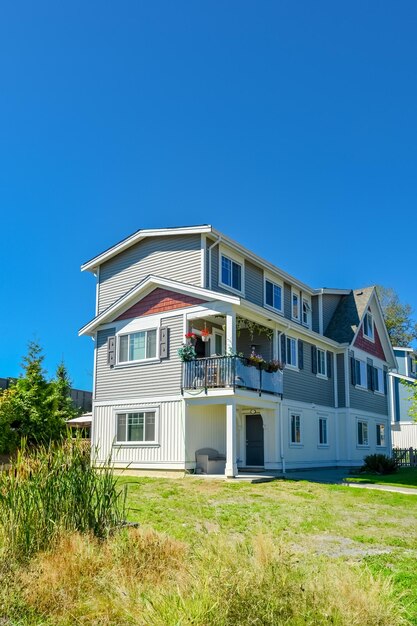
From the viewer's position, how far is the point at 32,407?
79.8 feet

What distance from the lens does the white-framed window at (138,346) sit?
67.3 feet

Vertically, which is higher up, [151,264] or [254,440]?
[151,264]

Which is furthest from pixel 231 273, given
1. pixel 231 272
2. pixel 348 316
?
pixel 348 316

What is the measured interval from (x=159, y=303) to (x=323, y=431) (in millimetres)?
10014

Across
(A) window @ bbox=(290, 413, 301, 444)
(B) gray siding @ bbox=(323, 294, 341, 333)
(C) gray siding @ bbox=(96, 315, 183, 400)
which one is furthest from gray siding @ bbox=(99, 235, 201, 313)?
(B) gray siding @ bbox=(323, 294, 341, 333)

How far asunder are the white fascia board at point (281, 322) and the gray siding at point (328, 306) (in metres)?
2.15

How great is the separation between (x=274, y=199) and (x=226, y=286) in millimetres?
3689

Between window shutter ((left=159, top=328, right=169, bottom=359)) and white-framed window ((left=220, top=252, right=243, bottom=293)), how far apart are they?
2890 millimetres

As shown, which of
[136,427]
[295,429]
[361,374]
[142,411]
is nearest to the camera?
[142,411]

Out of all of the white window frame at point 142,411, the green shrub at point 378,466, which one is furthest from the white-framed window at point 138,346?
the green shrub at point 378,466

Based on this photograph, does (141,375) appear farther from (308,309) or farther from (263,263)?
(308,309)

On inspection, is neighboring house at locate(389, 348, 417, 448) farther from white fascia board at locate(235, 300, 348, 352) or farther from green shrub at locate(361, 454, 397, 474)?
green shrub at locate(361, 454, 397, 474)

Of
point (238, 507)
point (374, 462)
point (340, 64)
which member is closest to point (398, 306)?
point (374, 462)

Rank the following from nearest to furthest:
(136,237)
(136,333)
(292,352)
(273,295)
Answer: (136,333) → (136,237) → (292,352) → (273,295)
